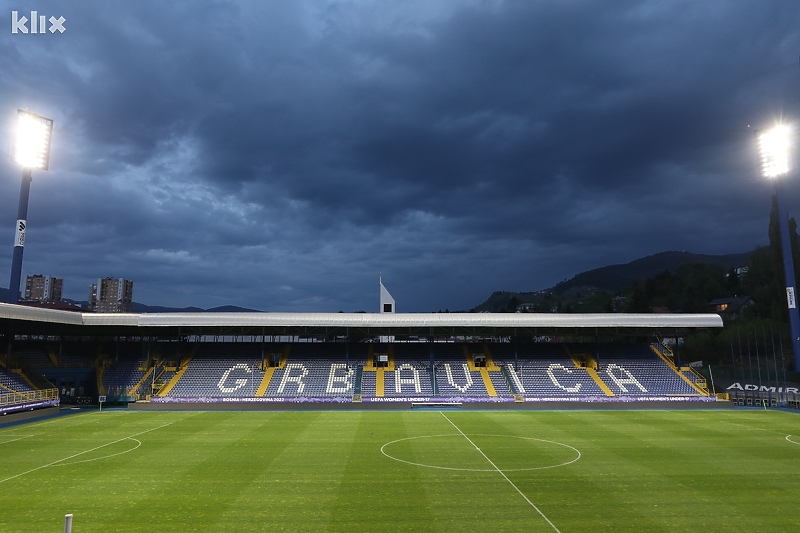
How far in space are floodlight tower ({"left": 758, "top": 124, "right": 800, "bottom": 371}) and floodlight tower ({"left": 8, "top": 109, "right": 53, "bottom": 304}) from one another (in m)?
61.7

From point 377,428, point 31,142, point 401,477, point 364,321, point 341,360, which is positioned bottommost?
point 377,428

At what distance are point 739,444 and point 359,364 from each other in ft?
103

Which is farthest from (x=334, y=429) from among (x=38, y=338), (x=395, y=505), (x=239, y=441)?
(x=38, y=338)

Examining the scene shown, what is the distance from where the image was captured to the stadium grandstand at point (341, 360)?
4150 centimetres

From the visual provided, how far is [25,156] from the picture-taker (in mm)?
40281

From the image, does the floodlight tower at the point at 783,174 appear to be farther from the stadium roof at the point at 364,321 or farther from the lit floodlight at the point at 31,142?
the lit floodlight at the point at 31,142

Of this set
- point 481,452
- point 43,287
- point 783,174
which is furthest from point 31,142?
point 43,287

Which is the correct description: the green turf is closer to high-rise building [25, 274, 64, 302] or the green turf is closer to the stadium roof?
the stadium roof

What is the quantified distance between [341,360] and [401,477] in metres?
32.0

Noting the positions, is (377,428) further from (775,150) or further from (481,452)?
(775,150)

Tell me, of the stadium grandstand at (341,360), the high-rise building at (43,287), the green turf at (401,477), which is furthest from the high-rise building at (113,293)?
the green turf at (401,477)

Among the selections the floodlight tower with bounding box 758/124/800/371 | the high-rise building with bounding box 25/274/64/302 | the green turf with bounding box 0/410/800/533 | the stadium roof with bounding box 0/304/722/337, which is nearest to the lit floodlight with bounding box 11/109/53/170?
the stadium roof with bounding box 0/304/722/337

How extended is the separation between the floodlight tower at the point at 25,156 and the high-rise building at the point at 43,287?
12613 cm

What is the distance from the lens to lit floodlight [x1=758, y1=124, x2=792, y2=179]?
43125mm
